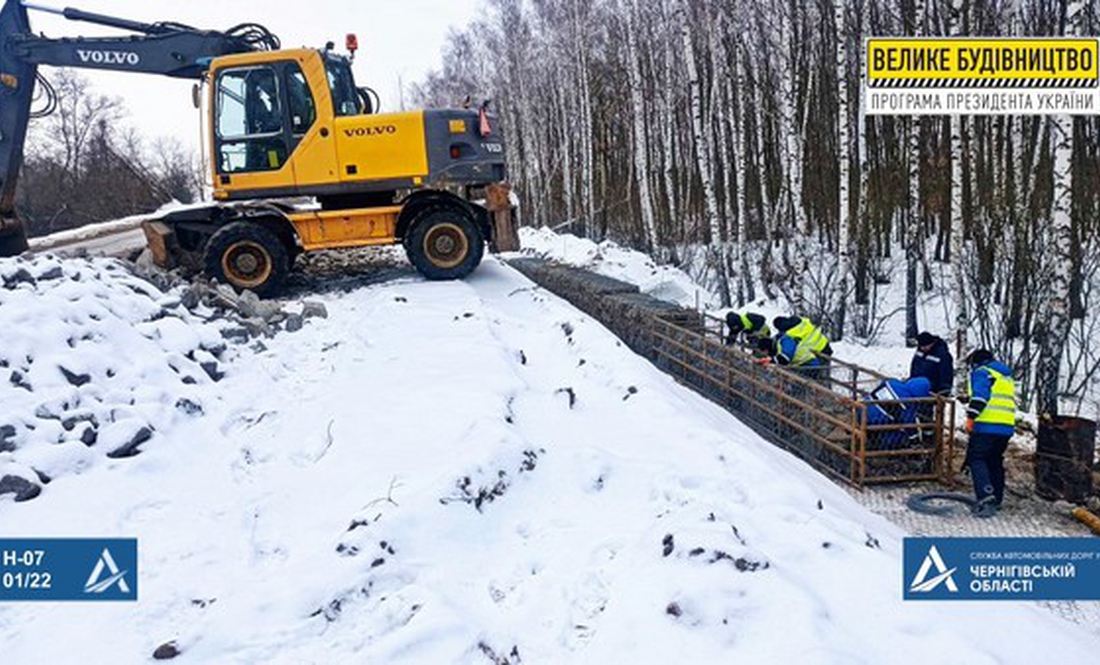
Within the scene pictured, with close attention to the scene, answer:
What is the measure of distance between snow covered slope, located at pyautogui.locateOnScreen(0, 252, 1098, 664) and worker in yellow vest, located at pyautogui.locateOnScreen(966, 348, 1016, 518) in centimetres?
126

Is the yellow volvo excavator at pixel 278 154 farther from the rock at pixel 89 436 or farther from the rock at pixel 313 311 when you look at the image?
the rock at pixel 89 436

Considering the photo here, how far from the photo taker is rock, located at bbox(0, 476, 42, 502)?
14.6 ft

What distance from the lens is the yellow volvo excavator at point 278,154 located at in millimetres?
9367

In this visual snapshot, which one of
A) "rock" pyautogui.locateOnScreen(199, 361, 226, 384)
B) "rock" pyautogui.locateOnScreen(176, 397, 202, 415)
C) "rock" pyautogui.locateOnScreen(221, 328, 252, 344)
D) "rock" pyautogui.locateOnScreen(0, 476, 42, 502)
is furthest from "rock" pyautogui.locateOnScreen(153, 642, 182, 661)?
"rock" pyautogui.locateOnScreen(221, 328, 252, 344)

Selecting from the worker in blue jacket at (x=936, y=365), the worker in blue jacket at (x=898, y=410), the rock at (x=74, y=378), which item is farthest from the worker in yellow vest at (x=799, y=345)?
the rock at (x=74, y=378)

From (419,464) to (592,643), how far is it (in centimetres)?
177

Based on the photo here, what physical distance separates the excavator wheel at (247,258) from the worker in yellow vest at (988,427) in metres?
7.81

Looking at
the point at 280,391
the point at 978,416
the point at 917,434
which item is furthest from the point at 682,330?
the point at 280,391

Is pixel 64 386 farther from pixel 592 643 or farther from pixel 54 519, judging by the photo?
pixel 592 643

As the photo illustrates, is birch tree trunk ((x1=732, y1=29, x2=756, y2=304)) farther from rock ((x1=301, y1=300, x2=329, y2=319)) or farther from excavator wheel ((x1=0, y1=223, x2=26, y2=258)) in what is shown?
excavator wheel ((x1=0, y1=223, x2=26, y2=258))

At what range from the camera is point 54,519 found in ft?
14.1

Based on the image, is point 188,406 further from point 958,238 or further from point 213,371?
point 958,238

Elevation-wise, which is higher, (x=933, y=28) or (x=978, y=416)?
(x=933, y=28)

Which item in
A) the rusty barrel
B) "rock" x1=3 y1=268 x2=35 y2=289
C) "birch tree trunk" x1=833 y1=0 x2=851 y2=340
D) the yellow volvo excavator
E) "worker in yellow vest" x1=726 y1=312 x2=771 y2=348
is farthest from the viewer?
"birch tree trunk" x1=833 y1=0 x2=851 y2=340
